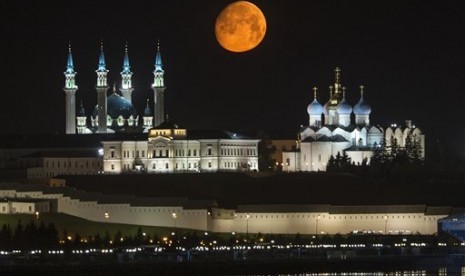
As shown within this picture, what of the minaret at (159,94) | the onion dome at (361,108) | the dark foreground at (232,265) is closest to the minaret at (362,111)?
the onion dome at (361,108)

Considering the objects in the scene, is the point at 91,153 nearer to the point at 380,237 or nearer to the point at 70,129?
the point at 70,129

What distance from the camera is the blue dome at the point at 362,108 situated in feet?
383

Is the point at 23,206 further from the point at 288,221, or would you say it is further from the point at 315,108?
the point at 315,108

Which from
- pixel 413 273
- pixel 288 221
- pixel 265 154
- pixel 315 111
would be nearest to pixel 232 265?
pixel 413 273

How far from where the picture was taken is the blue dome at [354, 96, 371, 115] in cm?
11688

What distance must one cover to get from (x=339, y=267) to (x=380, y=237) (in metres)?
11.3

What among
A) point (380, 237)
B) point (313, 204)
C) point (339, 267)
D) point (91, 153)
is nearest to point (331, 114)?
point (91, 153)

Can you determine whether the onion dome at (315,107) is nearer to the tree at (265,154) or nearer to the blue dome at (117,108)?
the tree at (265,154)

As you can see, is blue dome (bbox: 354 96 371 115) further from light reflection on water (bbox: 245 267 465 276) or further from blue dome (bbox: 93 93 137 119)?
light reflection on water (bbox: 245 267 465 276)

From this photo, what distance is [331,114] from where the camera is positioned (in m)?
118

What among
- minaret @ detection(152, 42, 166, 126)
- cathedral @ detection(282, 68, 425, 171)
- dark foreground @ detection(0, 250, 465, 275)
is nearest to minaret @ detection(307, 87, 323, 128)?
cathedral @ detection(282, 68, 425, 171)

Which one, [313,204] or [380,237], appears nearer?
[380,237]

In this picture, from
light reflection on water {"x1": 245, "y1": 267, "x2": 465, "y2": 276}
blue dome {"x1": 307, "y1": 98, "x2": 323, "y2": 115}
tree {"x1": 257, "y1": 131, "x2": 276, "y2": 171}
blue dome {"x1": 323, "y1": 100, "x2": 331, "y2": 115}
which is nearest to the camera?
light reflection on water {"x1": 245, "y1": 267, "x2": 465, "y2": 276}

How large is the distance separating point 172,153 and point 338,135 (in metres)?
8.05
